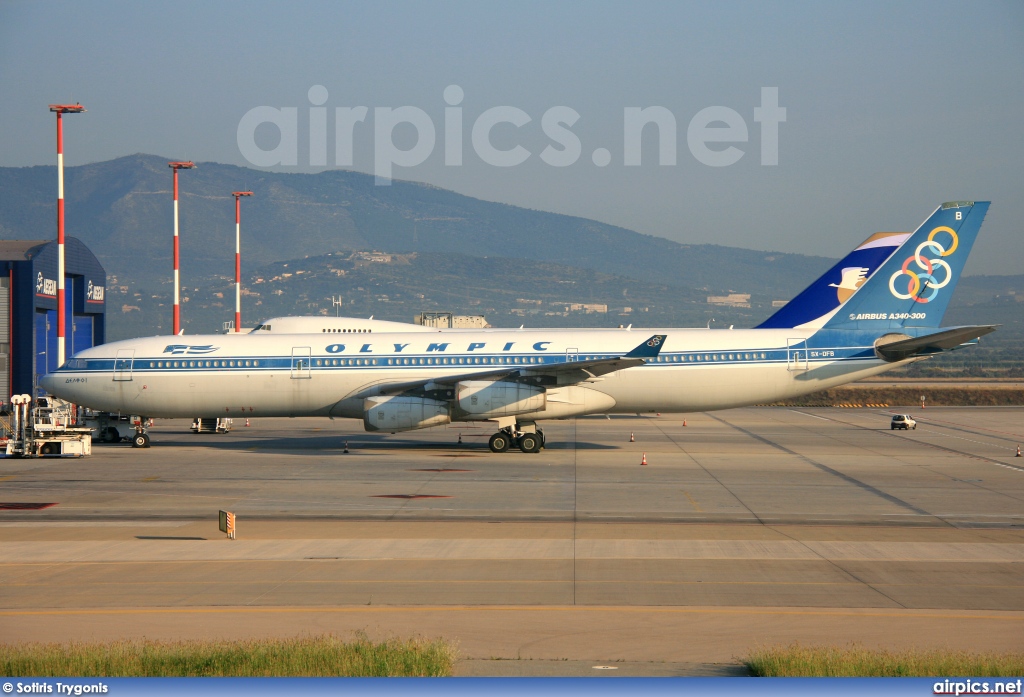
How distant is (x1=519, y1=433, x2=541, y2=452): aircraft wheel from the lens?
35344 mm

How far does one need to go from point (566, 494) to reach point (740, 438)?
18.8 m

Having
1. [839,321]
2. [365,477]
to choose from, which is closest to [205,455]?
[365,477]

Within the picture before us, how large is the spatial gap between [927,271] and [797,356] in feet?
19.6

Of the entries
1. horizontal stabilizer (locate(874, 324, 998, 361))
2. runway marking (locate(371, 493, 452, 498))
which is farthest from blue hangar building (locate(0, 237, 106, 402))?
horizontal stabilizer (locate(874, 324, 998, 361))

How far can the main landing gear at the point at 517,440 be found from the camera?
3534 cm

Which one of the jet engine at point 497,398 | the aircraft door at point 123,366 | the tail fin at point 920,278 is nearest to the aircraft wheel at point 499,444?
the jet engine at point 497,398

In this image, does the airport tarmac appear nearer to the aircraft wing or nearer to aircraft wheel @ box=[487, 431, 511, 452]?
aircraft wheel @ box=[487, 431, 511, 452]

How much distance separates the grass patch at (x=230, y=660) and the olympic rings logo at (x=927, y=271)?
100ft

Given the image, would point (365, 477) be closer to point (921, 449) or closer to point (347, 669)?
point (347, 669)

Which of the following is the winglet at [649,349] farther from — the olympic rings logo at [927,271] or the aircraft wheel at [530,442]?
the olympic rings logo at [927,271]

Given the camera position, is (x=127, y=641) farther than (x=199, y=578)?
No

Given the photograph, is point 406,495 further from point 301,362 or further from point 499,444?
point 301,362

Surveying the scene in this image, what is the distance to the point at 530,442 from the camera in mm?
35375

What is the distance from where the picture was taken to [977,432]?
149ft
